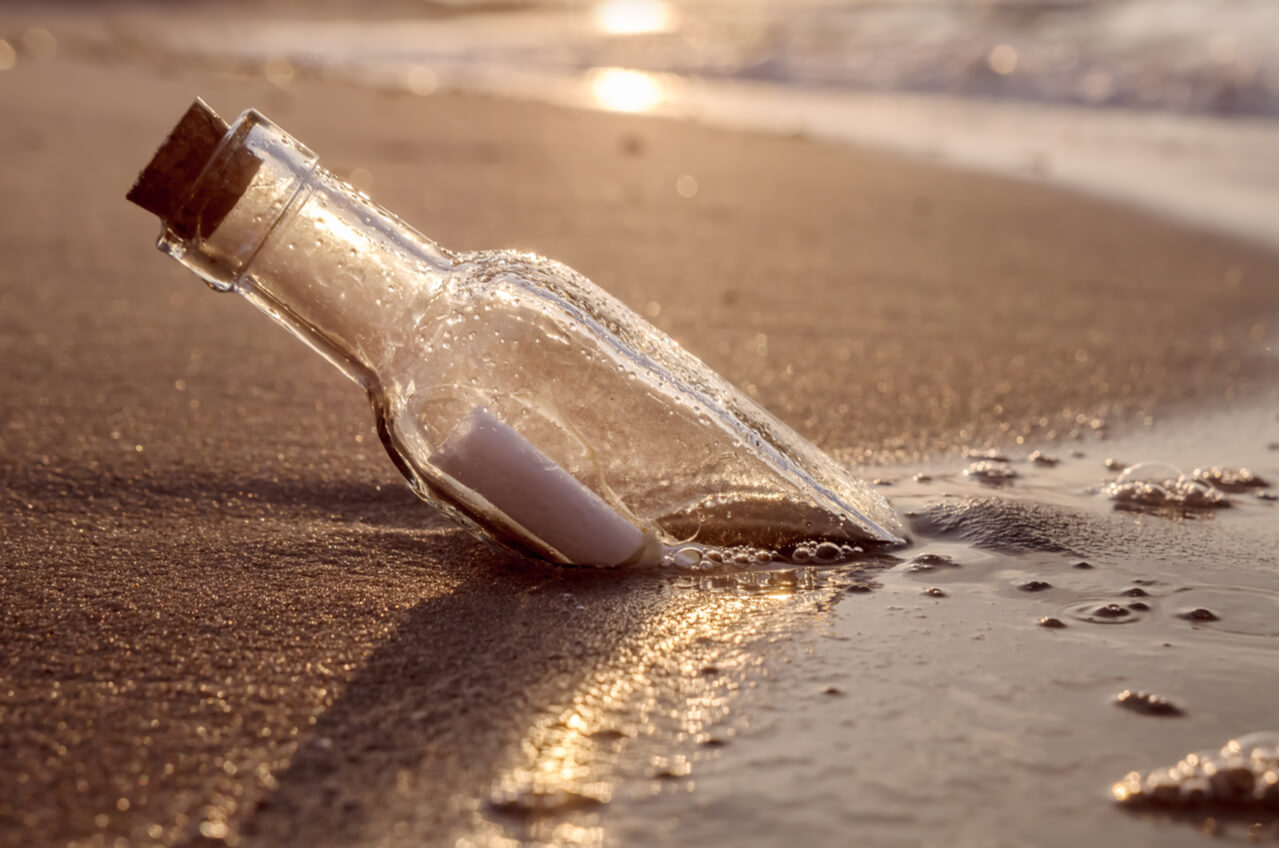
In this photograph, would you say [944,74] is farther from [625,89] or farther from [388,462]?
[388,462]

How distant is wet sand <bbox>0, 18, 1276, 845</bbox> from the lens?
1.09 metres

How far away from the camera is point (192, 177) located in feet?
4.47

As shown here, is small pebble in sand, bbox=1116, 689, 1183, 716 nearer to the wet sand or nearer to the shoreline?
the wet sand

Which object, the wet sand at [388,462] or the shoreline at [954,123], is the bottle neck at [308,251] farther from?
the shoreline at [954,123]

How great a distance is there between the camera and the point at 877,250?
425cm

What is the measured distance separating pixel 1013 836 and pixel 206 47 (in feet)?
44.3

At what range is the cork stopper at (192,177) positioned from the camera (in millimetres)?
1350

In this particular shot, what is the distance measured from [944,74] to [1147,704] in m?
11.2

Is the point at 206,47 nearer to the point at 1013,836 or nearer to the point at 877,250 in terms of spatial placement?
the point at 877,250

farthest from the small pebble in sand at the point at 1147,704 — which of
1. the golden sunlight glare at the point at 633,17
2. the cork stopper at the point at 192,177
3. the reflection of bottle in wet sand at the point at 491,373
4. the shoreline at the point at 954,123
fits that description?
the golden sunlight glare at the point at 633,17

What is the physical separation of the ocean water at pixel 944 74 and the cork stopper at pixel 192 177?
4048mm

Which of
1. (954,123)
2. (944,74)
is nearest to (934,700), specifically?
(954,123)

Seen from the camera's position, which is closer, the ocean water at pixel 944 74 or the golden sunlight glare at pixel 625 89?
the ocean water at pixel 944 74

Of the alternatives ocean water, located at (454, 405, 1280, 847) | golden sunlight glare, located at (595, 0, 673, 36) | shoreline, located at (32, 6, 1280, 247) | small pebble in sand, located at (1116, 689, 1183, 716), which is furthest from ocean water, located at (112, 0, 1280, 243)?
small pebble in sand, located at (1116, 689, 1183, 716)
